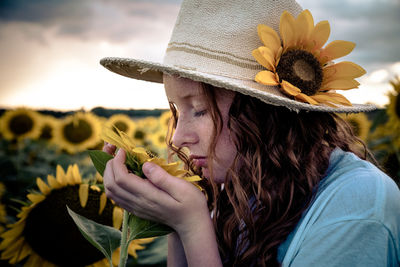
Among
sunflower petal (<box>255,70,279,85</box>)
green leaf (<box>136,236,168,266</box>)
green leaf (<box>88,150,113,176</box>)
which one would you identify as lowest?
green leaf (<box>136,236,168,266</box>)

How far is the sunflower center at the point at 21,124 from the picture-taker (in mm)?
3854

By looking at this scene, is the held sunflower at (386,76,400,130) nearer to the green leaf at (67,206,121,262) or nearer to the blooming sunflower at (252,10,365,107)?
the blooming sunflower at (252,10,365,107)

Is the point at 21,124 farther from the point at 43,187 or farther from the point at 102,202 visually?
the point at 102,202

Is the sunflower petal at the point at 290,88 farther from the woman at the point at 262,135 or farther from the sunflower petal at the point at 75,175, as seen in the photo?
the sunflower petal at the point at 75,175

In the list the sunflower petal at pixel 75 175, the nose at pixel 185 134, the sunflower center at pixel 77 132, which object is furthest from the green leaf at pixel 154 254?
the sunflower center at pixel 77 132

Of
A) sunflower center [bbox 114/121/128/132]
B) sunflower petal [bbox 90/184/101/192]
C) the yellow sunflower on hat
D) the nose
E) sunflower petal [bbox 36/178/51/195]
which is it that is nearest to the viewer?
the nose

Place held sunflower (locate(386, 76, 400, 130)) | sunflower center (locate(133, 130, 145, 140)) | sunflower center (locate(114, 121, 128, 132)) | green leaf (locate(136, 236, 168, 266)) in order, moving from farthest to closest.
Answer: sunflower center (locate(133, 130, 145, 140)) < sunflower center (locate(114, 121, 128, 132)) < held sunflower (locate(386, 76, 400, 130)) < green leaf (locate(136, 236, 168, 266))

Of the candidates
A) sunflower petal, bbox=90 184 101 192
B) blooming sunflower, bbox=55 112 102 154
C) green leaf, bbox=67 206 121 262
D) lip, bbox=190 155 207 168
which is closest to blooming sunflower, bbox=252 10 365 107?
lip, bbox=190 155 207 168

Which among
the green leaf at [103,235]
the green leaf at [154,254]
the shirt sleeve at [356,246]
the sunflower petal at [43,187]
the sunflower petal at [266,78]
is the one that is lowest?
the green leaf at [154,254]

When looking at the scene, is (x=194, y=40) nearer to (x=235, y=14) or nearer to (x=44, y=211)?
(x=235, y=14)

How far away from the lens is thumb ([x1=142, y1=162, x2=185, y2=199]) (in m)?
0.82

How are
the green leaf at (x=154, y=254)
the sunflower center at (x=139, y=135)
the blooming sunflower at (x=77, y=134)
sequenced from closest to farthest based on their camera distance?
1. the green leaf at (x=154, y=254)
2. the blooming sunflower at (x=77, y=134)
3. the sunflower center at (x=139, y=135)

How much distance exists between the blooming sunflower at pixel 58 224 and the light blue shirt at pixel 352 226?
83 cm

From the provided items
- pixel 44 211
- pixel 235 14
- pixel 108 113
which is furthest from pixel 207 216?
pixel 108 113
